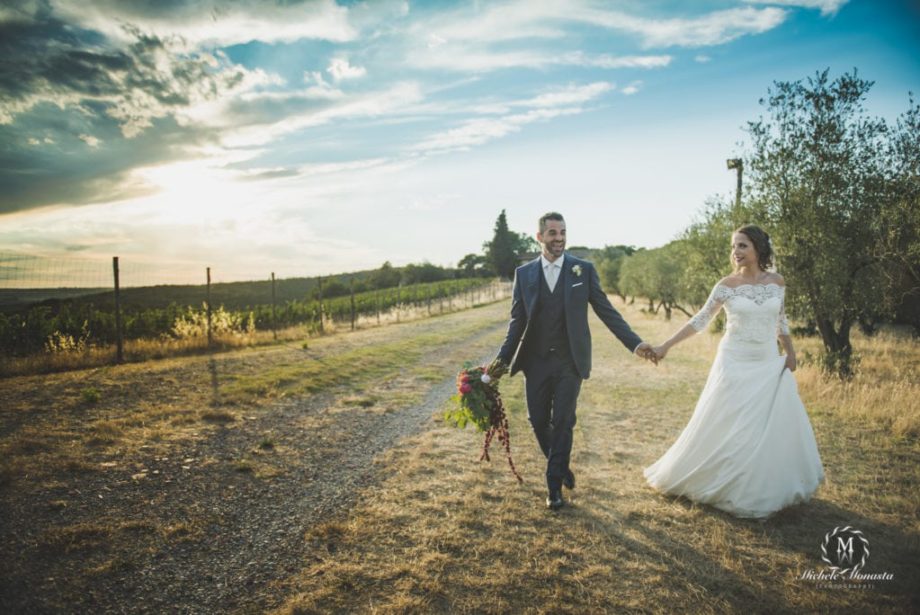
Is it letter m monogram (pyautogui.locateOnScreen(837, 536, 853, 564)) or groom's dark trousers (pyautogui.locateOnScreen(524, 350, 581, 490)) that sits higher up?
groom's dark trousers (pyautogui.locateOnScreen(524, 350, 581, 490))

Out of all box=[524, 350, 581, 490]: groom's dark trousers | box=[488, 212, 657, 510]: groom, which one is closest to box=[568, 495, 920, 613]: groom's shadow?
box=[524, 350, 581, 490]: groom's dark trousers

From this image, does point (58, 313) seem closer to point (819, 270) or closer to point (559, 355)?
point (559, 355)

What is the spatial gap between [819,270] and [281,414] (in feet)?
41.6

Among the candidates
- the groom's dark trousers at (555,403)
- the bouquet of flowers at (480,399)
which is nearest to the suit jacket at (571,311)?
the groom's dark trousers at (555,403)

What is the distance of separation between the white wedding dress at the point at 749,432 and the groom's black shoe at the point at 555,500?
1.20 meters

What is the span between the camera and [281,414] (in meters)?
8.36

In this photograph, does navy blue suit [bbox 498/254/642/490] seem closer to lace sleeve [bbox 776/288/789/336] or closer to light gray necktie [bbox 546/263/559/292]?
light gray necktie [bbox 546/263/559/292]

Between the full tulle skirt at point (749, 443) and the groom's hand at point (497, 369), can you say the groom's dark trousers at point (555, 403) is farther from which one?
the full tulle skirt at point (749, 443)

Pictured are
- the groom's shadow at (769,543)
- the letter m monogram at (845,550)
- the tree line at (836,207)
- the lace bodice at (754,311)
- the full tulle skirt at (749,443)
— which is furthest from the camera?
the tree line at (836,207)

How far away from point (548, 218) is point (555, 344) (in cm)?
132

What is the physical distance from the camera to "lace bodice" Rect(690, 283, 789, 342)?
15.5 ft

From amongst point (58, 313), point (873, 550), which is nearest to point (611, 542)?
point (873, 550)

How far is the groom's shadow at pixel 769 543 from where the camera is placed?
333cm

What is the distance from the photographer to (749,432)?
445 centimetres
